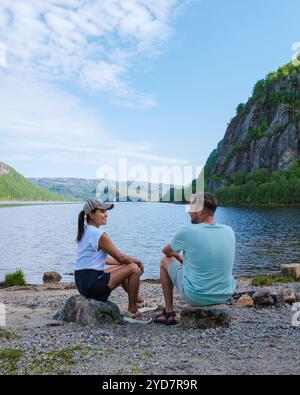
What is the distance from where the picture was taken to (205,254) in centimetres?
823

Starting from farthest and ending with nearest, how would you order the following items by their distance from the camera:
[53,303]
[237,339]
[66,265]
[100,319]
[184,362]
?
1. [66,265]
2. [53,303]
3. [100,319]
4. [237,339]
5. [184,362]

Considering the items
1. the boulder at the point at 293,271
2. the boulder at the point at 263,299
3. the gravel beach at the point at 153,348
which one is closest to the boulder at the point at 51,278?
the boulder at the point at 293,271

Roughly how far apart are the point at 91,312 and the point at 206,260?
2697 mm

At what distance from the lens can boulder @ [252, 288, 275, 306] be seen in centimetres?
1126

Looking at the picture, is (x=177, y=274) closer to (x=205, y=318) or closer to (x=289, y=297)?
(x=205, y=318)

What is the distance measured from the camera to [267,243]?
44.9 meters

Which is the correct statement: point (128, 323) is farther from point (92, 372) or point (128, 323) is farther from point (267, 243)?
point (267, 243)

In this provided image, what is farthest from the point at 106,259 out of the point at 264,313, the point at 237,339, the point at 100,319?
the point at 264,313

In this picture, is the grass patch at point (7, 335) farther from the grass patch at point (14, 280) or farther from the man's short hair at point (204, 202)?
the grass patch at point (14, 280)

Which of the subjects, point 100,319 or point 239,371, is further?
point 100,319

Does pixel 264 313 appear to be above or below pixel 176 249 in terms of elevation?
below

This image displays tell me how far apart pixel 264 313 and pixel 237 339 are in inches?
104

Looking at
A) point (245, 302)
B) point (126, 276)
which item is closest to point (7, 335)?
point (126, 276)

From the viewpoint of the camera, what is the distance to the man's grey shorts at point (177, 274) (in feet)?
28.5
